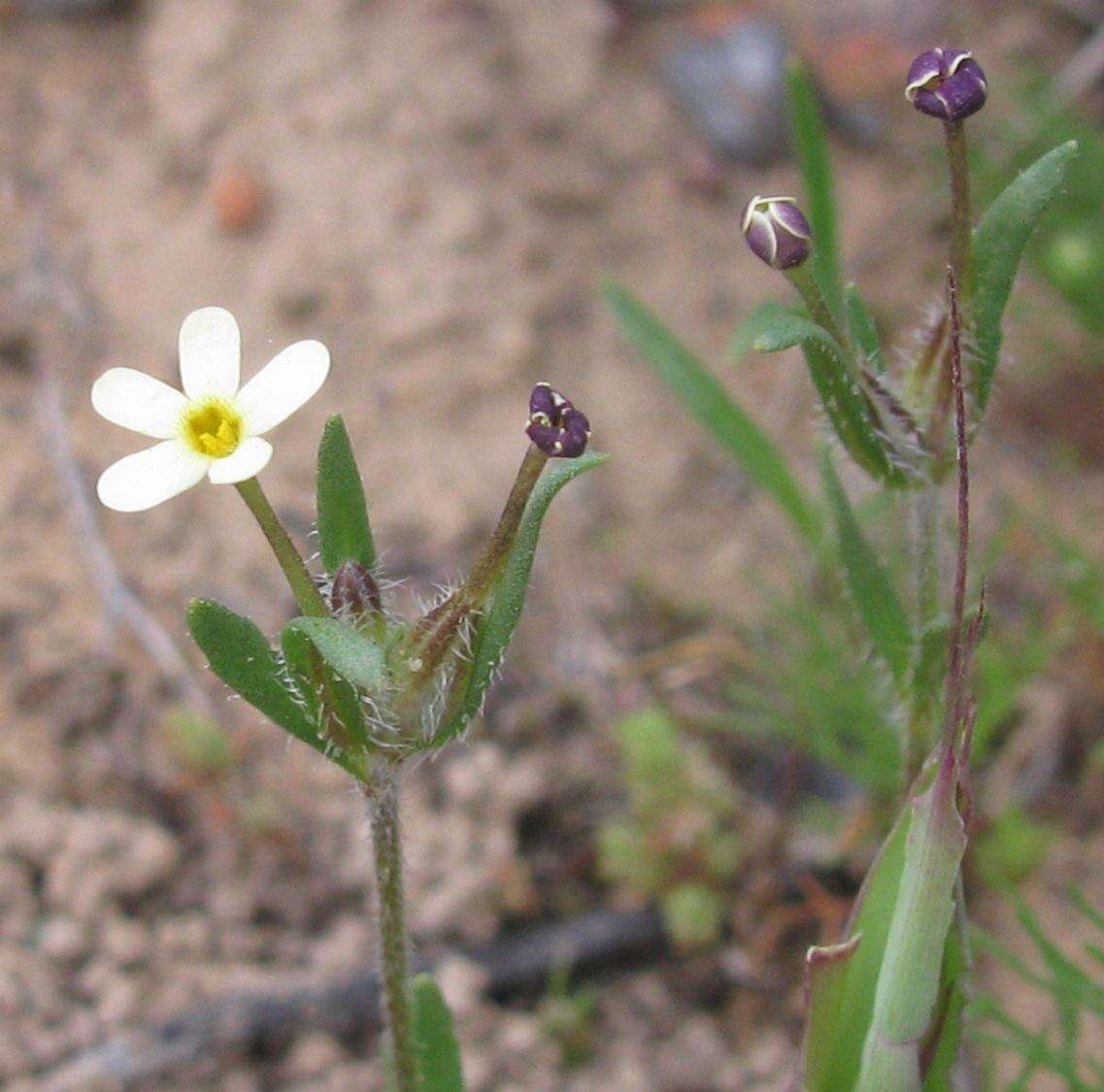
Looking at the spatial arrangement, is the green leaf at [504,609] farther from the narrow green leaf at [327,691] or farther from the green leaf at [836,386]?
the green leaf at [836,386]

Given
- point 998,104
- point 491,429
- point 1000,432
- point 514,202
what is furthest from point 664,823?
point 998,104

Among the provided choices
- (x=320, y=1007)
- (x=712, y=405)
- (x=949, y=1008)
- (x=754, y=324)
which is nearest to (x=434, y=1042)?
(x=949, y=1008)

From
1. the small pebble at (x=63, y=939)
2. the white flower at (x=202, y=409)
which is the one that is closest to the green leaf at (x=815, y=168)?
the white flower at (x=202, y=409)

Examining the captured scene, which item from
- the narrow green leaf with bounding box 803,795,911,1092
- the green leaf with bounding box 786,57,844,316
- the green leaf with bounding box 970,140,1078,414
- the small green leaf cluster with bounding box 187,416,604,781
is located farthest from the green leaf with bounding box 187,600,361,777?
the green leaf with bounding box 786,57,844,316

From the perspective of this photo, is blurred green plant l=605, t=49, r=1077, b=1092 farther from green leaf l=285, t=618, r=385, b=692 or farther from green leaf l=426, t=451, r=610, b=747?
green leaf l=285, t=618, r=385, b=692

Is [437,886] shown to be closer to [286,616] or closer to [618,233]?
[286,616]
